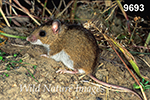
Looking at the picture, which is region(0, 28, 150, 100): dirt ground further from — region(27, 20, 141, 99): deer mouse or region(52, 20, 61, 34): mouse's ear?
region(52, 20, 61, 34): mouse's ear

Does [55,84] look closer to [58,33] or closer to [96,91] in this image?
[96,91]

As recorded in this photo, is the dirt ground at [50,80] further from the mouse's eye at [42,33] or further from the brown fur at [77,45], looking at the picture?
the mouse's eye at [42,33]

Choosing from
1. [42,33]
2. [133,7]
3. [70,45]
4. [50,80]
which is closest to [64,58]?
[70,45]

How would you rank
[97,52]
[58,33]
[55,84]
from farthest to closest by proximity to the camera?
[58,33]
[97,52]
[55,84]

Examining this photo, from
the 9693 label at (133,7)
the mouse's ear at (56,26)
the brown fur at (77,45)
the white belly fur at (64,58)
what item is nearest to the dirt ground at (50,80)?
the white belly fur at (64,58)

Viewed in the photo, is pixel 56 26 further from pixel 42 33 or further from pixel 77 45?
pixel 77 45

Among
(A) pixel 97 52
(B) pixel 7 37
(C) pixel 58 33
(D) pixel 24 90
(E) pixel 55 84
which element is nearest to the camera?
(D) pixel 24 90

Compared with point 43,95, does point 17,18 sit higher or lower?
higher

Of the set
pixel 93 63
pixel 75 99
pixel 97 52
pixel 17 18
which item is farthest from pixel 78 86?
pixel 17 18
